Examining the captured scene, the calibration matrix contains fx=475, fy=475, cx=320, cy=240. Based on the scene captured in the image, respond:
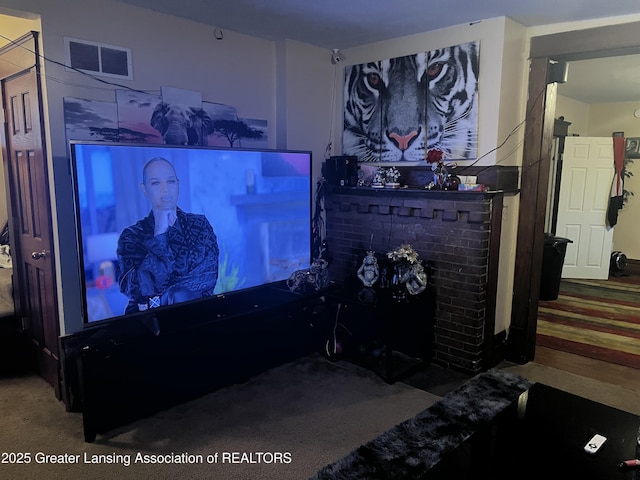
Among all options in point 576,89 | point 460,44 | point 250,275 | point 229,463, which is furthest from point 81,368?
point 576,89

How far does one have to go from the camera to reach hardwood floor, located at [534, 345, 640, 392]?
10.5 feet

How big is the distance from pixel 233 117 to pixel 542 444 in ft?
8.71

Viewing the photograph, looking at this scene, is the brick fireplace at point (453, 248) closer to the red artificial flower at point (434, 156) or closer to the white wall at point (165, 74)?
the red artificial flower at point (434, 156)

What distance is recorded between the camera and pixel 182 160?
103 inches

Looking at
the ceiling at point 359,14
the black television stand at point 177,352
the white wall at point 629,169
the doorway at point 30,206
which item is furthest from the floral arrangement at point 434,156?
the white wall at point 629,169

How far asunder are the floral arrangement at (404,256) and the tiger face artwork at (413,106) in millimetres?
700

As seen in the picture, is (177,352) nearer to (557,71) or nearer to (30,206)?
(30,206)

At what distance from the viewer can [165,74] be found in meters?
2.93

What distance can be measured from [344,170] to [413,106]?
2.28 ft

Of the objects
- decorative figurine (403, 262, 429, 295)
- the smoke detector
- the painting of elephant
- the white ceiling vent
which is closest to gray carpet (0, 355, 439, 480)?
decorative figurine (403, 262, 429, 295)

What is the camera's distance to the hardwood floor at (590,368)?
3188 mm

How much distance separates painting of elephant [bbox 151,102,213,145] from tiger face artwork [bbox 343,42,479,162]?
122cm

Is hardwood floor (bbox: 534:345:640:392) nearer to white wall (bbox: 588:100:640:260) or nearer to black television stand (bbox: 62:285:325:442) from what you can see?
black television stand (bbox: 62:285:325:442)

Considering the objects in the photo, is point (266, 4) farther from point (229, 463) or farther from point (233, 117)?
point (229, 463)
